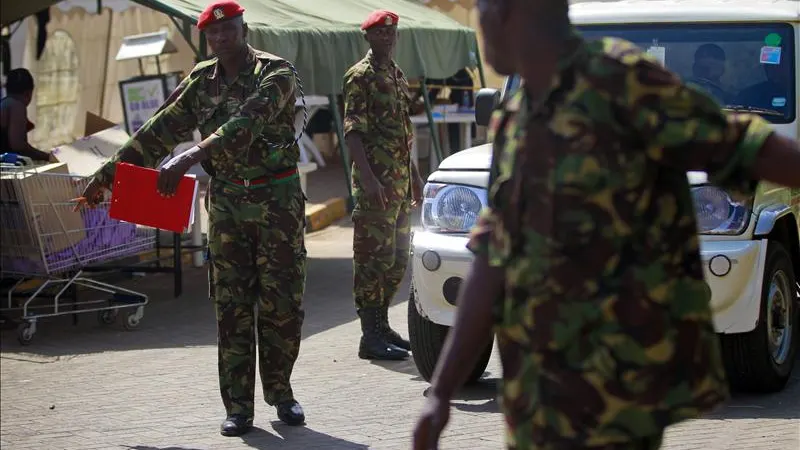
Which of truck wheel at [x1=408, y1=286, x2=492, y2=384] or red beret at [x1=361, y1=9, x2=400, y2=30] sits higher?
red beret at [x1=361, y1=9, x2=400, y2=30]

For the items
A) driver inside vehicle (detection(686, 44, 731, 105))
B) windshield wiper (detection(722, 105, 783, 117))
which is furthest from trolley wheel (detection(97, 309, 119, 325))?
windshield wiper (detection(722, 105, 783, 117))

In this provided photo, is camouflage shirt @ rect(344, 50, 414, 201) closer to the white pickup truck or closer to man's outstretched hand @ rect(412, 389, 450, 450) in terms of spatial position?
the white pickup truck

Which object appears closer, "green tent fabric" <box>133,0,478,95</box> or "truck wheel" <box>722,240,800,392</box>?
"truck wheel" <box>722,240,800,392</box>

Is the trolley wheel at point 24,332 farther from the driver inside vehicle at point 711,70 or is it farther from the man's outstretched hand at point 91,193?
the driver inside vehicle at point 711,70

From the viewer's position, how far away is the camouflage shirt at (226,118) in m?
6.07

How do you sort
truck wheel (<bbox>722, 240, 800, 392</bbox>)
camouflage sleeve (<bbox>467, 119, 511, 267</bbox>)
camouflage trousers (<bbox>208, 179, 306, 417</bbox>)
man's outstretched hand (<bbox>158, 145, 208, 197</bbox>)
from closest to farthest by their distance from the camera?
camouflage sleeve (<bbox>467, 119, 511, 267</bbox>), man's outstretched hand (<bbox>158, 145, 208, 197</bbox>), camouflage trousers (<bbox>208, 179, 306, 417</bbox>), truck wheel (<bbox>722, 240, 800, 392</bbox>)

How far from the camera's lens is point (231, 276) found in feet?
20.3

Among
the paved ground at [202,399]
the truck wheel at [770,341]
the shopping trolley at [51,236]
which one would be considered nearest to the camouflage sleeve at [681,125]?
the paved ground at [202,399]

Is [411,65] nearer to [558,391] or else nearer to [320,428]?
[320,428]

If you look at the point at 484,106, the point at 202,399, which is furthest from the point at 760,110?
the point at 202,399

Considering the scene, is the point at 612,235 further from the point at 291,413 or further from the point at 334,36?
the point at 334,36

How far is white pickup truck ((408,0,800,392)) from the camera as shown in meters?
6.07

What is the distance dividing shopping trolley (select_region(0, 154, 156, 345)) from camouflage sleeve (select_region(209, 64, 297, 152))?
3.08 m

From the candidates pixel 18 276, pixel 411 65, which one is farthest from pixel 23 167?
pixel 411 65
